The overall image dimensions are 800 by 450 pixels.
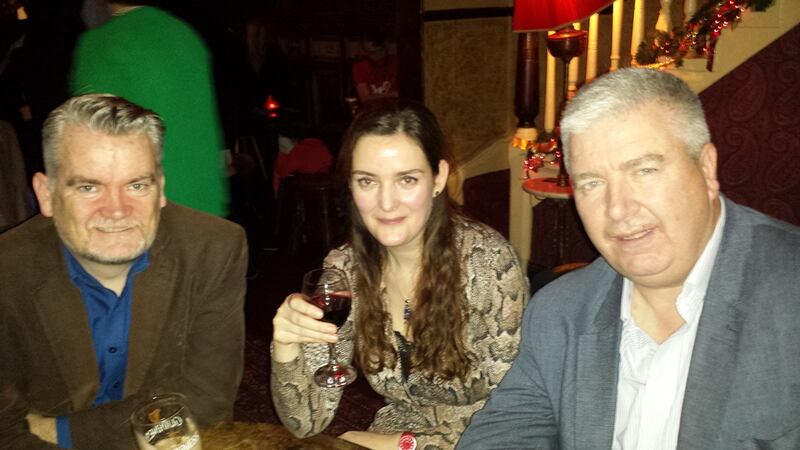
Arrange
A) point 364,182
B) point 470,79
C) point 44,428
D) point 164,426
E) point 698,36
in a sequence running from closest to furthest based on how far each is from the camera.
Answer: point 164,426 < point 44,428 < point 364,182 < point 698,36 < point 470,79

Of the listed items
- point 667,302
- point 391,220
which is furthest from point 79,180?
point 667,302

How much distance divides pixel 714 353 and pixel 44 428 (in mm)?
1565

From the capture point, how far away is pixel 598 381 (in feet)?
4.69

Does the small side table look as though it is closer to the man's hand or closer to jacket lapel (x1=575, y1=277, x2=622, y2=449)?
jacket lapel (x1=575, y1=277, x2=622, y2=449)

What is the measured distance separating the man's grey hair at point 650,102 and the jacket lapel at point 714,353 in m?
0.24

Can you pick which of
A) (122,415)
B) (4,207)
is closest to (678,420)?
(122,415)

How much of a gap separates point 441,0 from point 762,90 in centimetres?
270

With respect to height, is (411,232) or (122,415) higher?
(411,232)

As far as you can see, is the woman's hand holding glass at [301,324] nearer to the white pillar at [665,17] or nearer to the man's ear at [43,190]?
the man's ear at [43,190]

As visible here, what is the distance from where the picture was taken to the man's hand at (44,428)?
1.58m

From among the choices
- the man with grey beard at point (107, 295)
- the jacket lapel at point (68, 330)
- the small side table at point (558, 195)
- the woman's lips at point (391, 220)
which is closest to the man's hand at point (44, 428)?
the man with grey beard at point (107, 295)

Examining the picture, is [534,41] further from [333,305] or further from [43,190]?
[43,190]

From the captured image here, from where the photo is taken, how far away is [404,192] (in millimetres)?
1924

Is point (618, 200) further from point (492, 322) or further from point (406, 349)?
point (406, 349)
